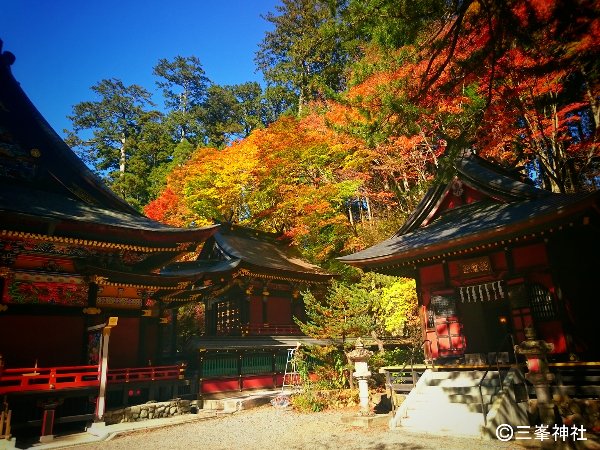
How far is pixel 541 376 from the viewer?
7.61m

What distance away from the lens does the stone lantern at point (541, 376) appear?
24.7 feet

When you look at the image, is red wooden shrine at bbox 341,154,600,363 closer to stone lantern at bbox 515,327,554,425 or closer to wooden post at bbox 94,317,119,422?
stone lantern at bbox 515,327,554,425

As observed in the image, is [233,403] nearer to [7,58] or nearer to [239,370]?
[239,370]

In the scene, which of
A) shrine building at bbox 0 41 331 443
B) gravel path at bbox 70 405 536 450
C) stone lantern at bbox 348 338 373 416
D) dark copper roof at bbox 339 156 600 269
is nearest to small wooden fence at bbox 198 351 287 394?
→ shrine building at bbox 0 41 331 443

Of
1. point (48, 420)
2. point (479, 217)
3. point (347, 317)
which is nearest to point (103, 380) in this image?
point (48, 420)

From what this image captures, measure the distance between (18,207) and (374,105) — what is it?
9.84 metres

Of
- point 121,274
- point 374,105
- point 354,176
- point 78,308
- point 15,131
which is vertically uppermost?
point 354,176

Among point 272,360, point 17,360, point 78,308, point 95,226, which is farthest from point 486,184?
point 17,360

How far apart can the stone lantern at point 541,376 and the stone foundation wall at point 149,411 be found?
10324mm

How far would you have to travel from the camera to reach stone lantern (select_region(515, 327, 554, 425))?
7.54m

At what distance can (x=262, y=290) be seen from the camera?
20.7 m

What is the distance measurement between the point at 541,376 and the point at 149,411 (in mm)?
10675

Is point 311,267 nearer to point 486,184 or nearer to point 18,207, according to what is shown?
point 486,184

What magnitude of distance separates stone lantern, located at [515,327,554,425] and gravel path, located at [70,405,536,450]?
110 centimetres
